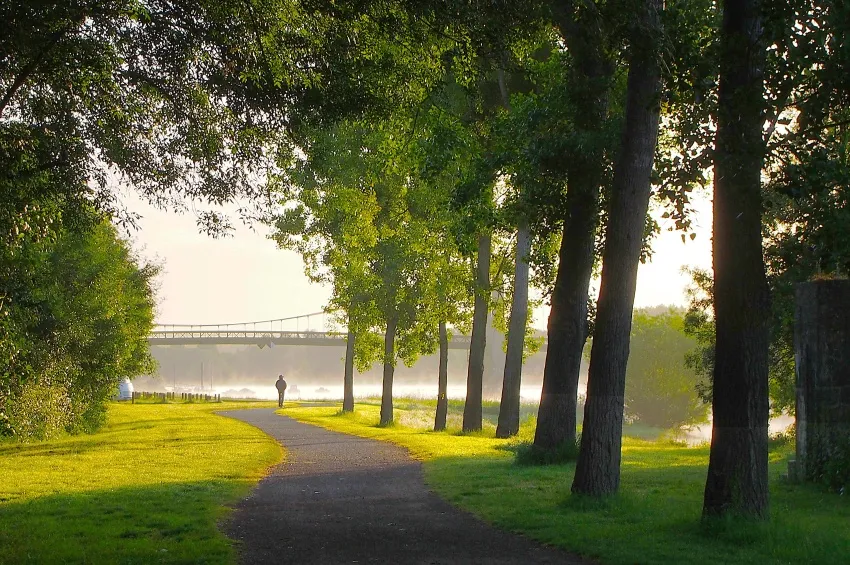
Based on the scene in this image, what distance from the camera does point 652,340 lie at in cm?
7331

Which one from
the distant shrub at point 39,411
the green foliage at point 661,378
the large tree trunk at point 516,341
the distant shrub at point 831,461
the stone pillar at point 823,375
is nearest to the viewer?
the distant shrub at point 831,461

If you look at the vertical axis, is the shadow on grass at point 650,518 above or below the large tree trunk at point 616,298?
below

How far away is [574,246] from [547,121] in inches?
87.3

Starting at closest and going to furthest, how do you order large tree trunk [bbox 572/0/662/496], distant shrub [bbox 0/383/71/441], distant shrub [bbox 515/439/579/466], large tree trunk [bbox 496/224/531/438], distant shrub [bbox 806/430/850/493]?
large tree trunk [bbox 572/0/662/496], distant shrub [bbox 806/430/850/493], distant shrub [bbox 515/439/579/466], distant shrub [bbox 0/383/71/441], large tree trunk [bbox 496/224/531/438]

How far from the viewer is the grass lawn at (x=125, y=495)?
9.78 metres

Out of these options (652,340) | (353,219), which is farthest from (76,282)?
(652,340)

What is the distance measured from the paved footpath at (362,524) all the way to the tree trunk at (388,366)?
1545cm

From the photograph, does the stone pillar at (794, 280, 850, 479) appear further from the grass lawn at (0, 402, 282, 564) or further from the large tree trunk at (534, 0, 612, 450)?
the grass lawn at (0, 402, 282, 564)

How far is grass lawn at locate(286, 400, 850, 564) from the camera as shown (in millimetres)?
9094

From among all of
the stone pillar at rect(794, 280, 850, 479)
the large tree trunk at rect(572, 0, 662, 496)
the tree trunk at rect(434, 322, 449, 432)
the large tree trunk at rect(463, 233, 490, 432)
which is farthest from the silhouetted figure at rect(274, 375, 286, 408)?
the large tree trunk at rect(572, 0, 662, 496)

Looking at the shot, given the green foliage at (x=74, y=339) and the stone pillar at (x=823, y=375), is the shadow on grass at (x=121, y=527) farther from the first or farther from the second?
the green foliage at (x=74, y=339)

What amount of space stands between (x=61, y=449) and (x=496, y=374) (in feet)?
→ 285

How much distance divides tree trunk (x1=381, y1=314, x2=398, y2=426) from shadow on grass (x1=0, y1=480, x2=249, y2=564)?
64.1 feet

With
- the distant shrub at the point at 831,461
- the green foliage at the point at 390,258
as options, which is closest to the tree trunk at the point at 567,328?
the distant shrub at the point at 831,461
